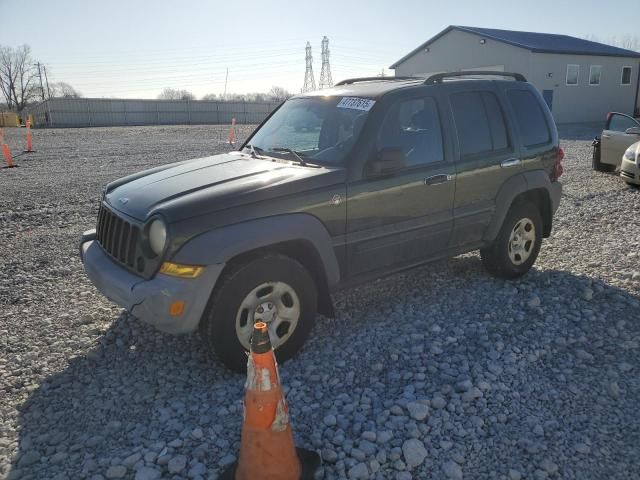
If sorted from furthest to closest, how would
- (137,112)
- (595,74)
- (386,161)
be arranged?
(137,112) < (595,74) < (386,161)

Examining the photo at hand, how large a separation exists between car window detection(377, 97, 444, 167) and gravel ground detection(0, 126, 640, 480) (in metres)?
1.38

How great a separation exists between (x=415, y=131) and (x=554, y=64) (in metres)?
29.7

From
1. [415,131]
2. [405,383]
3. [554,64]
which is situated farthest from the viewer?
[554,64]

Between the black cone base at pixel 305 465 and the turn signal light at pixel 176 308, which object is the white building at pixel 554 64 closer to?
the turn signal light at pixel 176 308

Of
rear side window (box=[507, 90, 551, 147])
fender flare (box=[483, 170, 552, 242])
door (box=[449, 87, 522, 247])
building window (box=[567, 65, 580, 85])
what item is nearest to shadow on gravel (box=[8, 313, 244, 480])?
door (box=[449, 87, 522, 247])

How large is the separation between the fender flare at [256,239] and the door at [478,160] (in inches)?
58.8

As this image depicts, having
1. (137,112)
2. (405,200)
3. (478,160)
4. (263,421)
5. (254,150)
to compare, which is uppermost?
(137,112)

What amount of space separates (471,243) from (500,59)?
28597 mm

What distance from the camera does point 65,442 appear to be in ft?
9.85

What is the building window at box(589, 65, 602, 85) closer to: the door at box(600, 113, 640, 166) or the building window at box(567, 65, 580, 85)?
the building window at box(567, 65, 580, 85)

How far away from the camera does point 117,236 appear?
3725mm

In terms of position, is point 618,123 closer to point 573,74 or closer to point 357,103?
point 357,103

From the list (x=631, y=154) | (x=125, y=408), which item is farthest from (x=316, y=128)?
(x=631, y=154)

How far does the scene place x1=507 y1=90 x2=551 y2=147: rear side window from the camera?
16.8ft
